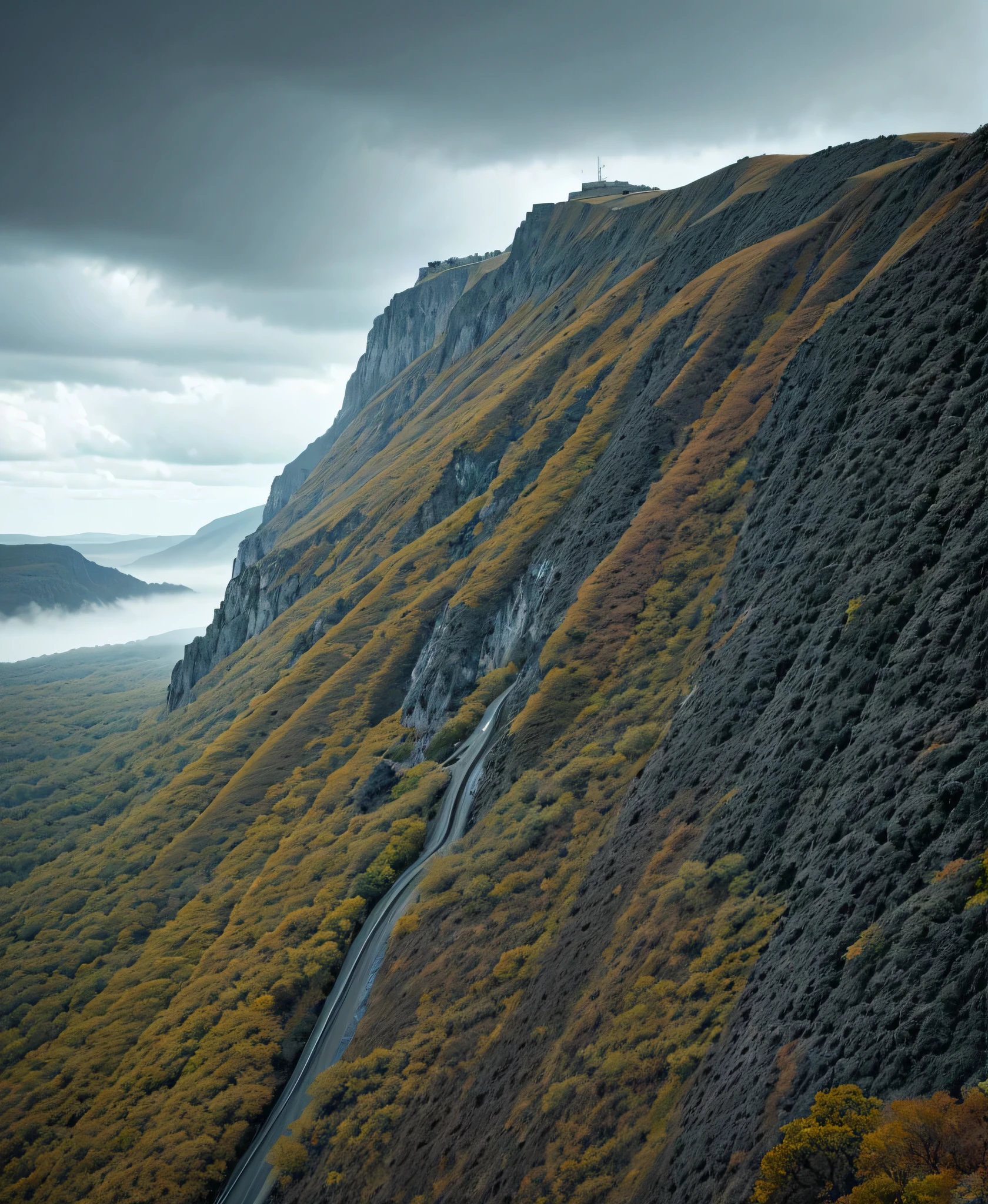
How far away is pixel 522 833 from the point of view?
5653 centimetres

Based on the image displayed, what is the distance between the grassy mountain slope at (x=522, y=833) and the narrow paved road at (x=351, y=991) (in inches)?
67.5

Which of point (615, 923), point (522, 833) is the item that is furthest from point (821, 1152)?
point (522, 833)

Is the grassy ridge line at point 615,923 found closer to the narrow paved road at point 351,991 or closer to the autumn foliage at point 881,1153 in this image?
the narrow paved road at point 351,991

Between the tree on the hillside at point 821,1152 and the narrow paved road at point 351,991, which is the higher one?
the tree on the hillside at point 821,1152

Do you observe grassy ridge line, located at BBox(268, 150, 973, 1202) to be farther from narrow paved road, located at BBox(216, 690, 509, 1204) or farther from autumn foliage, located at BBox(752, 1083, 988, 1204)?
autumn foliage, located at BBox(752, 1083, 988, 1204)

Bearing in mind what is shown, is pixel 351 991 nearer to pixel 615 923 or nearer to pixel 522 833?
pixel 522 833

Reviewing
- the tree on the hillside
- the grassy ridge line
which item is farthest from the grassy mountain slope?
the tree on the hillside

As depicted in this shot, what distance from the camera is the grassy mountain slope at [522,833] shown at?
3400 centimetres

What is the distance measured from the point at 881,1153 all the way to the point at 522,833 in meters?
39.9

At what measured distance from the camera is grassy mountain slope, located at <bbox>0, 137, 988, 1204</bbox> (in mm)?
34000

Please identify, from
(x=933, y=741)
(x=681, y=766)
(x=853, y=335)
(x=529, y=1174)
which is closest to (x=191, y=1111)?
(x=529, y=1174)

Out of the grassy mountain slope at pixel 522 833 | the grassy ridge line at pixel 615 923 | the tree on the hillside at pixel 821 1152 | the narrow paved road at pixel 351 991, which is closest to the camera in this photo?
the tree on the hillside at pixel 821 1152

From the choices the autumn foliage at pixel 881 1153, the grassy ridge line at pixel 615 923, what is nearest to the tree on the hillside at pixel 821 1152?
the autumn foliage at pixel 881 1153

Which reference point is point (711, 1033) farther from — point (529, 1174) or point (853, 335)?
point (853, 335)
